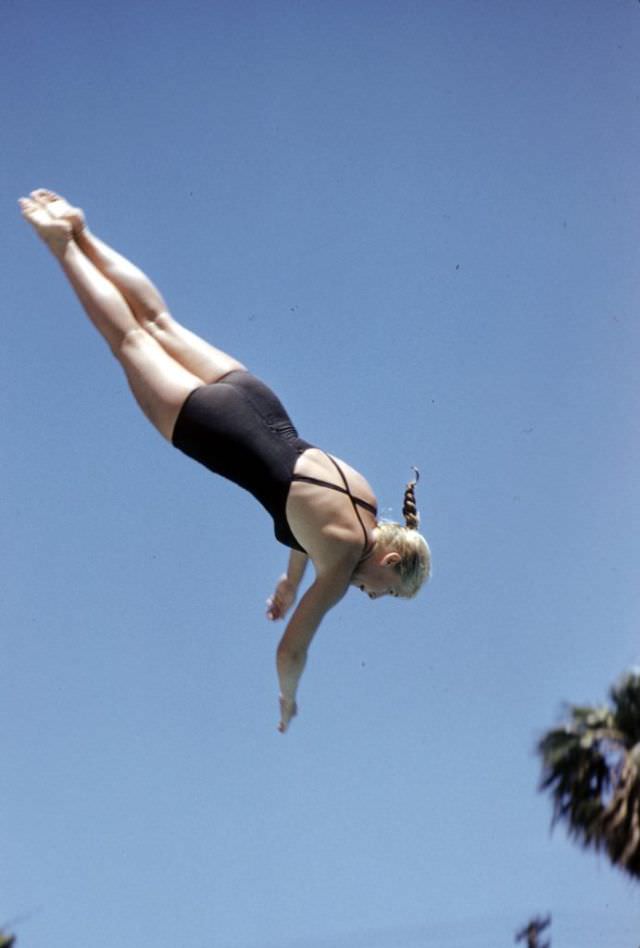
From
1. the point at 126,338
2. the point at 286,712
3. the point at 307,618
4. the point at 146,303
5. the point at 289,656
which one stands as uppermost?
the point at 146,303

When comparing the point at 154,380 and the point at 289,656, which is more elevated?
the point at 154,380

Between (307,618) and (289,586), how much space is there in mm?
834

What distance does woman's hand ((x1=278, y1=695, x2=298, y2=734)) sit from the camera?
19.0 ft

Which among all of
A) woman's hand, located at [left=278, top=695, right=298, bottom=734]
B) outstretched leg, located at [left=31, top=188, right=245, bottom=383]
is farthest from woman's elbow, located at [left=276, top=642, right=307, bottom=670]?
outstretched leg, located at [left=31, top=188, right=245, bottom=383]

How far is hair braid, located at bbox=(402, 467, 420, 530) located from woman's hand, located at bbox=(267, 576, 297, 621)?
31.2 inches

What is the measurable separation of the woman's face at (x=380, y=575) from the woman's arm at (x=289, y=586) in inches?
23.6

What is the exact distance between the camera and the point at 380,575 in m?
5.77

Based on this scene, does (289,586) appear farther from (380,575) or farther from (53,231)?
(53,231)

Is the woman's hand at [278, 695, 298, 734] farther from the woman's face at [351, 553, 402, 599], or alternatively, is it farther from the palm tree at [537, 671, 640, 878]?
the palm tree at [537, 671, 640, 878]

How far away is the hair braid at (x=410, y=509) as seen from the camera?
5994 mm

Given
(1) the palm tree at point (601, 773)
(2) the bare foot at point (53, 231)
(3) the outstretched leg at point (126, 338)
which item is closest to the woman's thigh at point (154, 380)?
(3) the outstretched leg at point (126, 338)

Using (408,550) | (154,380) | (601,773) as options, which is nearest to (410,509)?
(408,550)

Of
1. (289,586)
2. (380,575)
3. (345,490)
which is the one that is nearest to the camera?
(345,490)

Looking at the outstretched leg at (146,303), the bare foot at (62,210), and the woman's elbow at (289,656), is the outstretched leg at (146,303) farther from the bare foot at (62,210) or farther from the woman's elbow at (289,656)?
the woman's elbow at (289,656)
